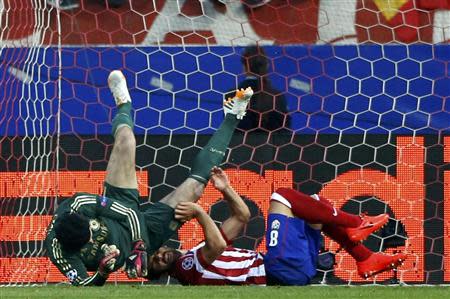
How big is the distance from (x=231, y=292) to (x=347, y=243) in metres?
1.26

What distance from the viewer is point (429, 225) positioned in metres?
9.26

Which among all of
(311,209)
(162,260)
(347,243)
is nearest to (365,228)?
(347,243)

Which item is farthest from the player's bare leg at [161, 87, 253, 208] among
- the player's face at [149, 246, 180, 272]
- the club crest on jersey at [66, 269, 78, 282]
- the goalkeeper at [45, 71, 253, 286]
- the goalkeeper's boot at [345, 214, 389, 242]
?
the club crest on jersey at [66, 269, 78, 282]

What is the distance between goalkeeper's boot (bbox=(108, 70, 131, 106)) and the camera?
8461 millimetres

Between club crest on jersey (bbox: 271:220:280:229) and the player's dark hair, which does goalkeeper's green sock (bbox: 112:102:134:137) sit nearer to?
club crest on jersey (bbox: 271:220:280:229)

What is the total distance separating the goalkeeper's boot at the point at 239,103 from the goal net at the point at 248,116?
524 mm

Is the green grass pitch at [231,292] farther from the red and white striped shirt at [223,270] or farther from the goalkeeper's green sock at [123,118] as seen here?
the goalkeeper's green sock at [123,118]

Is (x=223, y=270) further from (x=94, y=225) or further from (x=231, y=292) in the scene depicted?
(x=94, y=225)

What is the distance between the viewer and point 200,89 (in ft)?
30.6

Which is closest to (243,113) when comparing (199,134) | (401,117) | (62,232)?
(199,134)

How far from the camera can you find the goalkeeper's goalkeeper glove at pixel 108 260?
745cm

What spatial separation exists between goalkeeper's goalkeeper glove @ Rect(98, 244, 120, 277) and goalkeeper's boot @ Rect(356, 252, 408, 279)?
67.0 inches

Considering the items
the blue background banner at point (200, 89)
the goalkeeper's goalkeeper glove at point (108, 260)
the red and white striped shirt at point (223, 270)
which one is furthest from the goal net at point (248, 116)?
the goalkeeper's goalkeeper glove at point (108, 260)

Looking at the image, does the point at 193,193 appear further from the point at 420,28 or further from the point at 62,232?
the point at 420,28
